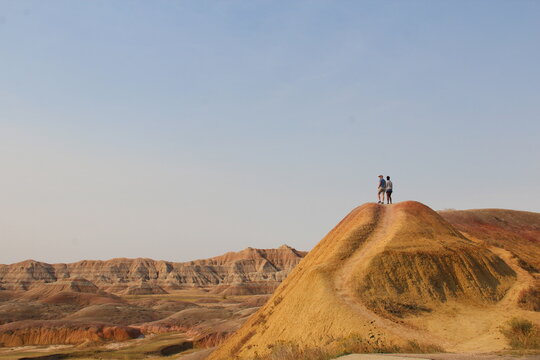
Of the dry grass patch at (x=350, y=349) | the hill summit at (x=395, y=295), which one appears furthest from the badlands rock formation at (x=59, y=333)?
the dry grass patch at (x=350, y=349)

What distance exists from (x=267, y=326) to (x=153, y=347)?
3692 centimetres

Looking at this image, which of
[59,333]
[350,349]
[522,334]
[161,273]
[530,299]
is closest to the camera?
[350,349]

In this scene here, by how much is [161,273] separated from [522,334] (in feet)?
598

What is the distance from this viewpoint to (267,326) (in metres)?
25.4

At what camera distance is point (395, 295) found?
23203 millimetres

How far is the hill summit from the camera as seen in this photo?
785 inches

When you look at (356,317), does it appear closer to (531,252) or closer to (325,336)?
(325,336)

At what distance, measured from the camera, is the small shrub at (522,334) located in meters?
17.1

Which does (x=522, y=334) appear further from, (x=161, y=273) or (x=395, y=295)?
(x=161, y=273)

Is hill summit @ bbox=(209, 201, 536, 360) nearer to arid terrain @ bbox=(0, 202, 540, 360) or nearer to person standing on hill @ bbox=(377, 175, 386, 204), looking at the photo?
arid terrain @ bbox=(0, 202, 540, 360)

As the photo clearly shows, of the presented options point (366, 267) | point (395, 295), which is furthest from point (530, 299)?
point (366, 267)

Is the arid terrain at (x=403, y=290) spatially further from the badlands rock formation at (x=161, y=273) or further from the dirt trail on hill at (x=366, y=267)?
the badlands rock formation at (x=161, y=273)

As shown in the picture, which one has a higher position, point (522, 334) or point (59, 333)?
point (522, 334)

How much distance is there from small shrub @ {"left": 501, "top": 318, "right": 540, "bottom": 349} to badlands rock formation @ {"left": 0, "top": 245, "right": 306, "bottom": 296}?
462 feet
